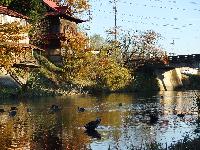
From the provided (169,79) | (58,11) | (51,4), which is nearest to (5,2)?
(58,11)

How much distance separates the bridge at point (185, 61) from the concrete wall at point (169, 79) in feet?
11.1

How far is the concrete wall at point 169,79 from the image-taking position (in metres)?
111

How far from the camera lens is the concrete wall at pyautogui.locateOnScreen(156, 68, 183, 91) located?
111 meters

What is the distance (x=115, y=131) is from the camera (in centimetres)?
3541

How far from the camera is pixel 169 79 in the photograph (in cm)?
11538

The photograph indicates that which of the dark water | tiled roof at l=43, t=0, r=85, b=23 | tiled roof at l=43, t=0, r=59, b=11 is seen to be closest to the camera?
the dark water

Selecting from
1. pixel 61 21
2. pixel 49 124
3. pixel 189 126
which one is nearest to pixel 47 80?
pixel 61 21

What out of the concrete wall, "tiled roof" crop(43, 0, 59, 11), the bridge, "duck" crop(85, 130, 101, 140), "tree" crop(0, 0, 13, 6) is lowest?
"duck" crop(85, 130, 101, 140)

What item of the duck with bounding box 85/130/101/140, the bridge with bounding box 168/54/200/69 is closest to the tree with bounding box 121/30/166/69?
the bridge with bounding box 168/54/200/69

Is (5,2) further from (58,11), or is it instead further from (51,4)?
(51,4)

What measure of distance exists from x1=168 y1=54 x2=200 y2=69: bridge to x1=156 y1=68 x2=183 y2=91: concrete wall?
3.37 metres

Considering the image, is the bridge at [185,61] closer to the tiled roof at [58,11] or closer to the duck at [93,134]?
the tiled roof at [58,11]

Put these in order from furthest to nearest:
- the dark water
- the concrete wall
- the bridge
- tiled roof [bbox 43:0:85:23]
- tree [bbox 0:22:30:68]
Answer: the concrete wall, the bridge, tiled roof [bbox 43:0:85:23], tree [bbox 0:22:30:68], the dark water

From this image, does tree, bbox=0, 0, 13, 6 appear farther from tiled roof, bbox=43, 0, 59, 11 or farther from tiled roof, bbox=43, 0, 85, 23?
tiled roof, bbox=43, 0, 59, 11
